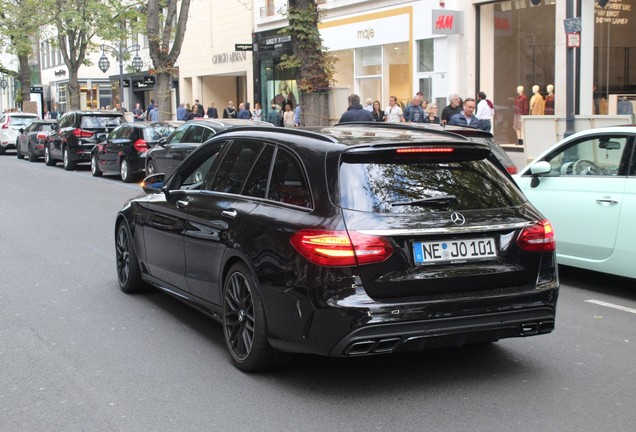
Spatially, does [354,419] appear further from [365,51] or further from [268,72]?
[268,72]

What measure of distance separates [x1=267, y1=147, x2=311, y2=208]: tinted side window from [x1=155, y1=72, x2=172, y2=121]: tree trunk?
77.9 feet

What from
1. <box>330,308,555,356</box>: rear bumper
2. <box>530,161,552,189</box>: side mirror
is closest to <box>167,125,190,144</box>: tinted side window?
<box>530,161,552,189</box>: side mirror

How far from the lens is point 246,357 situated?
5617mm

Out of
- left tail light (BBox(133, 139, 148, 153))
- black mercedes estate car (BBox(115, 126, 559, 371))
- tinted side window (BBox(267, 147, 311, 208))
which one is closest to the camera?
black mercedes estate car (BBox(115, 126, 559, 371))

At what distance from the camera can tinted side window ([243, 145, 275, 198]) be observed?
5785mm

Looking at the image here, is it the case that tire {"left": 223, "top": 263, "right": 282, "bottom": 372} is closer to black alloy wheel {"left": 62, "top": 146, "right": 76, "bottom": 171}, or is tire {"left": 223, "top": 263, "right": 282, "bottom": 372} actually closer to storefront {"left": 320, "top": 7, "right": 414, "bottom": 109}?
storefront {"left": 320, "top": 7, "right": 414, "bottom": 109}

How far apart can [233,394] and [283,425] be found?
64cm

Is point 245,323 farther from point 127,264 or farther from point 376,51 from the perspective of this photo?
point 376,51

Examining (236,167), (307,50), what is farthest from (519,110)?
(236,167)

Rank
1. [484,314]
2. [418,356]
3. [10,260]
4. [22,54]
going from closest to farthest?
1. [484,314]
2. [418,356]
3. [10,260]
4. [22,54]

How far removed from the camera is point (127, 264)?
823cm

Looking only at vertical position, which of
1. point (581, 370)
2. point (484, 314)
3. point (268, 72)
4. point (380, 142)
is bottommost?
point (581, 370)

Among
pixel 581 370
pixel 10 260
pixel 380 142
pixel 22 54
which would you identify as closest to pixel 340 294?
pixel 380 142

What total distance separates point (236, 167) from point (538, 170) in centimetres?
384
